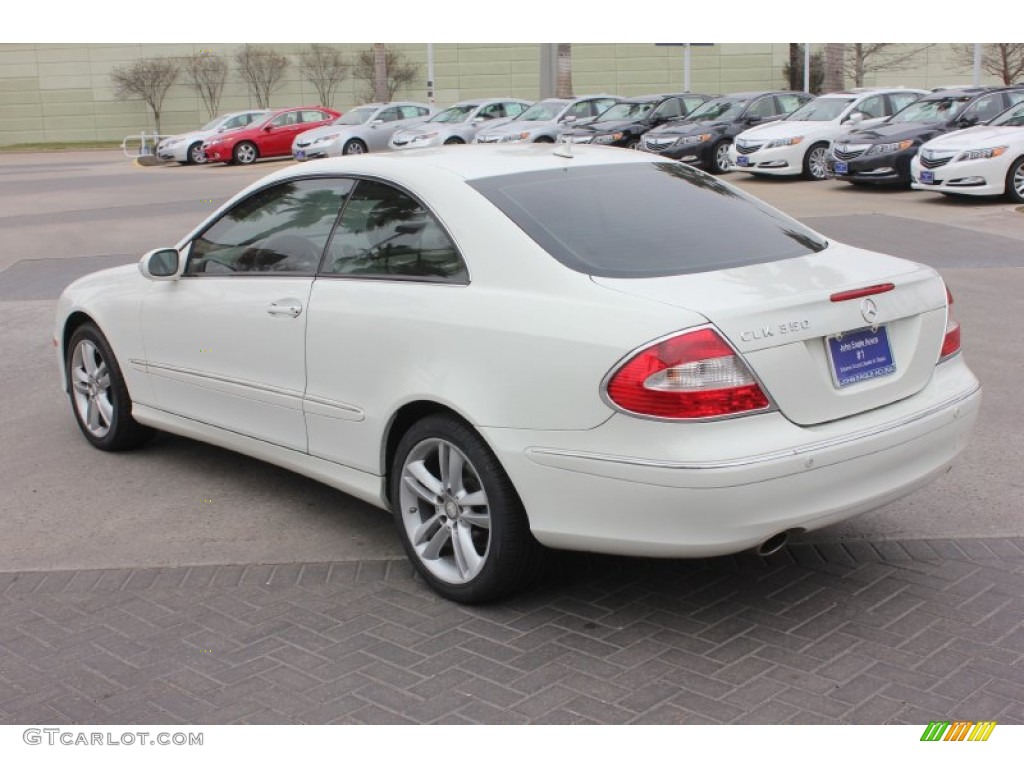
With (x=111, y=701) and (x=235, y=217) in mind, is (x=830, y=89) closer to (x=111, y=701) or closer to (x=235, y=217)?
(x=235, y=217)

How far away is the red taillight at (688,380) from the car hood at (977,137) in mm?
14472

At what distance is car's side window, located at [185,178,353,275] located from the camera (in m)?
5.05

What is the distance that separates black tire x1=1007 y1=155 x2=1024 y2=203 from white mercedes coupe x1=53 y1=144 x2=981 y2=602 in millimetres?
12871

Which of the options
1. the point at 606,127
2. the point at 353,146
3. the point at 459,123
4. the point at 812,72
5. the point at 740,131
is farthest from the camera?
the point at 812,72

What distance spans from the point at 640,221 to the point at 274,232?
5.61 ft

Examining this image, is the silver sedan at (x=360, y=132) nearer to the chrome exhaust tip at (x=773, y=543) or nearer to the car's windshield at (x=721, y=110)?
the car's windshield at (x=721, y=110)

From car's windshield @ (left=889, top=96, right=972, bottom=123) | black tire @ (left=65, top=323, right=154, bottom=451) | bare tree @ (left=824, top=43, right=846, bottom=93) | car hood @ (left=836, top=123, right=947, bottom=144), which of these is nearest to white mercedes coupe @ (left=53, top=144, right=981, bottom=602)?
black tire @ (left=65, top=323, right=154, bottom=451)

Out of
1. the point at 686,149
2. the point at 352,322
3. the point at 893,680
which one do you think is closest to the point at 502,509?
the point at 352,322

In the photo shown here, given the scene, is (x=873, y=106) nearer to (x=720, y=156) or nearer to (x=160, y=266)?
(x=720, y=156)

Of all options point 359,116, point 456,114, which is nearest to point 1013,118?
point 456,114

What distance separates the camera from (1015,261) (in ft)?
38.8

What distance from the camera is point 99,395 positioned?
6434mm

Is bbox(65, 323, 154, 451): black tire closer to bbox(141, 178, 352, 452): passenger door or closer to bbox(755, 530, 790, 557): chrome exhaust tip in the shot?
bbox(141, 178, 352, 452): passenger door

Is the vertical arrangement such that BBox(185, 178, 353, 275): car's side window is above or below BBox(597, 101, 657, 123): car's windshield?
below
